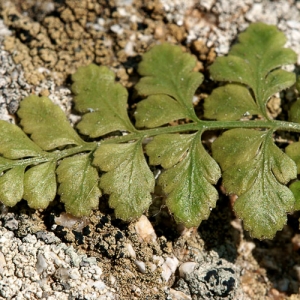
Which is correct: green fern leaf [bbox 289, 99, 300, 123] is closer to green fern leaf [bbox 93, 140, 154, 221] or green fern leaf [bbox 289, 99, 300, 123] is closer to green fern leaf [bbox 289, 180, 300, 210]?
green fern leaf [bbox 289, 180, 300, 210]

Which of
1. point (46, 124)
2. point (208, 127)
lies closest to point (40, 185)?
point (46, 124)

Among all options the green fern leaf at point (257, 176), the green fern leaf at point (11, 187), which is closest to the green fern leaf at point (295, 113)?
the green fern leaf at point (257, 176)

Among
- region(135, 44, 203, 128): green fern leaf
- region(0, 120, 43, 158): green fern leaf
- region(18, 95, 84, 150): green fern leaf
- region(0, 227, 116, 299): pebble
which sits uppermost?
region(135, 44, 203, 128): green fern leaf

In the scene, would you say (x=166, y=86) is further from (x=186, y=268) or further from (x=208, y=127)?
(x=186, y=268)

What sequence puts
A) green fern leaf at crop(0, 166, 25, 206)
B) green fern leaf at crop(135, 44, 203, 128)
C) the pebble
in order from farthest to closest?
green fern leaf at crop(135, 44, 203, 128), green fern leaf at crop(0, 166, 25, 206), the pebble

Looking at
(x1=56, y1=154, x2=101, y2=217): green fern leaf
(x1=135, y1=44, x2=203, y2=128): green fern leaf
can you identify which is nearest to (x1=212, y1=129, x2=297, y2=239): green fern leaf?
(x1=135, y1=44, x2=203, y2=128): green fern leaf

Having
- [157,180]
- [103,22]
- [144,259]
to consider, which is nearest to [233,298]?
[144,259]

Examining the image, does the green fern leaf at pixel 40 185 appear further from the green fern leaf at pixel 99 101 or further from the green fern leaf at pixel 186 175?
the green fern leaf at pixel 186 175
